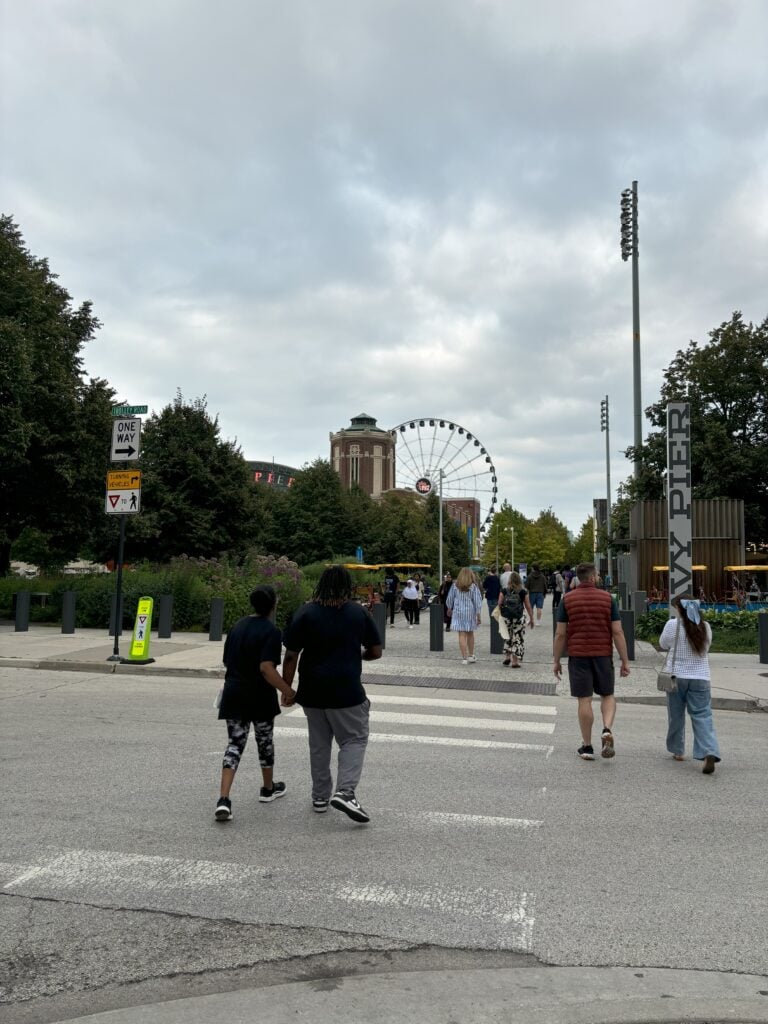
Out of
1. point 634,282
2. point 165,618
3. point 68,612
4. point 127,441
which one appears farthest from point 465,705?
point 634,282

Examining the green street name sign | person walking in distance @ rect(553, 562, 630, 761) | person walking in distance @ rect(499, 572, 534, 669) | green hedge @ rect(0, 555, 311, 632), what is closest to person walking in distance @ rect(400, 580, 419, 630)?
green hedge @ rect(0, 555, 311, 632)

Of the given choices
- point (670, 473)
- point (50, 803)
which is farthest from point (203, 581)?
point (50, 803)

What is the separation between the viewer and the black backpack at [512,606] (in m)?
→ 14.3

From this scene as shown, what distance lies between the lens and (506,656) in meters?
15.2

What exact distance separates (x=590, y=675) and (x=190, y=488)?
29524mm

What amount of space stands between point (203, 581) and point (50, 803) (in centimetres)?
1532

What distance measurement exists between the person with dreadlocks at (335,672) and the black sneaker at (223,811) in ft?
2.25

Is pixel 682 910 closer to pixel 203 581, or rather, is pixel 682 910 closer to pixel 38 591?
pixel 203 581

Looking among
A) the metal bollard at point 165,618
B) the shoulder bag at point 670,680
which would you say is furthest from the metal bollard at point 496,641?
the shoulder bag at point 670,680

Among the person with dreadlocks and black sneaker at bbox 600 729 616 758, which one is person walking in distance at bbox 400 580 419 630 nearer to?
black sneaker at bbox 600 729 616 758

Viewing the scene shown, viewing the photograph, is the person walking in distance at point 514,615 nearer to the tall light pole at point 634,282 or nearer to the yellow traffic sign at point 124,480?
the yellow traffic sign at point 124,480

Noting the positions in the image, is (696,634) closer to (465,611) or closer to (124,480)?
(465,611)

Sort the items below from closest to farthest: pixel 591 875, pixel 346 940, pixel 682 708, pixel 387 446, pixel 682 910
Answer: pixel 346 940
pixel 682 910
pixel 591 875
pixel 682 708
pixel 387 446

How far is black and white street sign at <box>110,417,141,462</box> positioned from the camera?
1488cm
